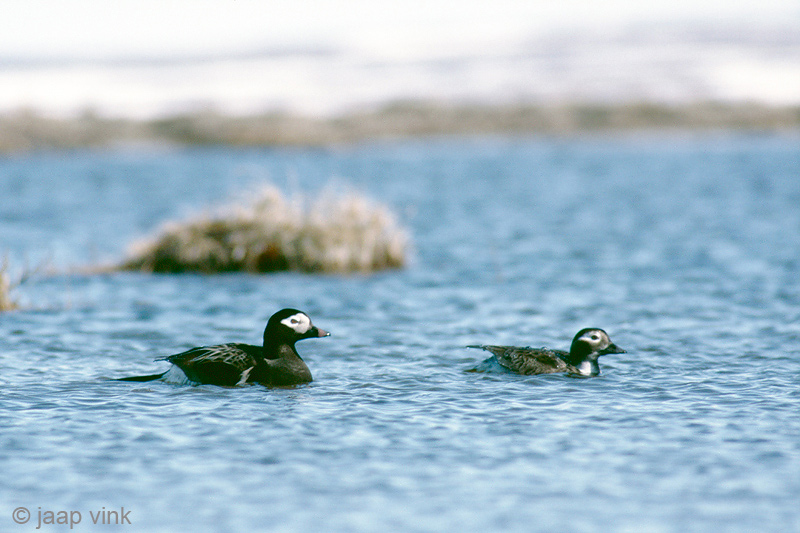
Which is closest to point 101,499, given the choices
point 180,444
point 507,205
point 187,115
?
point 180,444

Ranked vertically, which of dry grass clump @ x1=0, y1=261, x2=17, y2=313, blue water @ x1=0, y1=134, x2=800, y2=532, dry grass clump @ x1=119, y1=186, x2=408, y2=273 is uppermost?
dry grass clump @ x1=119, y1=186, x2=408, y2=273

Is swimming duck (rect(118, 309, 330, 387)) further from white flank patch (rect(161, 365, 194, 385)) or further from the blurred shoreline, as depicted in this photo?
the blurred shoreline

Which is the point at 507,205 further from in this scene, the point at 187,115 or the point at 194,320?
the point at 187,115

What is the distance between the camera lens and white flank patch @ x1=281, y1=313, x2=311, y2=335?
39.0 feet

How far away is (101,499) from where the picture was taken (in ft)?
25.5

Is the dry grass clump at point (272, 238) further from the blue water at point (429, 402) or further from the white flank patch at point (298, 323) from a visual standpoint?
the white flank patch at point (298, 323)

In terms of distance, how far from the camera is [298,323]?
11.9 meters

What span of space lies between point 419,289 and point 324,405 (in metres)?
9.12

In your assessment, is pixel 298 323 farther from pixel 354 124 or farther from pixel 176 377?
pixel 354 124

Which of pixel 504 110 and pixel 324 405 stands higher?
pixel 504 110

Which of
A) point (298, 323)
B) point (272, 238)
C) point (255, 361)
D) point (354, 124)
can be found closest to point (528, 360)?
point (298, 323)

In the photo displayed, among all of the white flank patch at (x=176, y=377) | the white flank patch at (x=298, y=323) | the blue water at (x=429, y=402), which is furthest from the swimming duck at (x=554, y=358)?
the white flank patch at (x=176, y=377)

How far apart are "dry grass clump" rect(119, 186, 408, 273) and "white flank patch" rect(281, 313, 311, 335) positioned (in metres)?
9.09

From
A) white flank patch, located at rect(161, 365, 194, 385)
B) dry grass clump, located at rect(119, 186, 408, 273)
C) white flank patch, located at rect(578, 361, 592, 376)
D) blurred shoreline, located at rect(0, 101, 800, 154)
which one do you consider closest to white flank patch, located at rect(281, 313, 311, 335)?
white flank patch, located at rect(161, 365, 194, 385)
